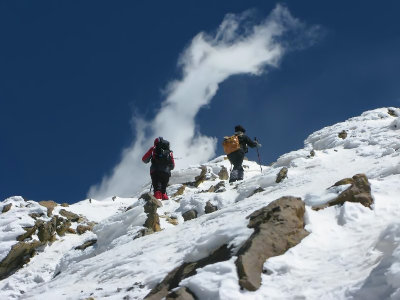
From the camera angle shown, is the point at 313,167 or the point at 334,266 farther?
the point at 313,167

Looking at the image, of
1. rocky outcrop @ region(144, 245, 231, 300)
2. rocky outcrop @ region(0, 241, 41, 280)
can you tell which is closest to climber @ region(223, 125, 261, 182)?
rocky outcrop @ region(0, 241, 41, 280)

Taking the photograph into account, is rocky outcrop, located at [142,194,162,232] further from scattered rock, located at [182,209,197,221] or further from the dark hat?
the dark hat

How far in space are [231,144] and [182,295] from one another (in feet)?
39.4

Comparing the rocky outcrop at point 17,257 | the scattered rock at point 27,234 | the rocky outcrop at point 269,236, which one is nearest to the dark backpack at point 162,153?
the scattered rock at point 27,234

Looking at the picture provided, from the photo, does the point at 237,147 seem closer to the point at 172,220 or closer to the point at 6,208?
the point at 172,220

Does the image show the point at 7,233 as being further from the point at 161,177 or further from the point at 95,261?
the point at 95,261

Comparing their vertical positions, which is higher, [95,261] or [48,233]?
[48,233]

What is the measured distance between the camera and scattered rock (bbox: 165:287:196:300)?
6.34m

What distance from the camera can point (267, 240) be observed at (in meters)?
7.05

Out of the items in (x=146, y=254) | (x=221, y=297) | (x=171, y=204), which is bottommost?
(x=221, y=297)

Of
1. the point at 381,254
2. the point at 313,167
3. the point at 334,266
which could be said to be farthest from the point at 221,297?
the point at 313,167

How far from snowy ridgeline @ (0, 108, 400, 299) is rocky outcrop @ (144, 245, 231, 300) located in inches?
7.3

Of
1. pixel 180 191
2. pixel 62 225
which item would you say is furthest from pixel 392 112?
pixel 62 225

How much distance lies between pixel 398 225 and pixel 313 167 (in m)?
8.95
